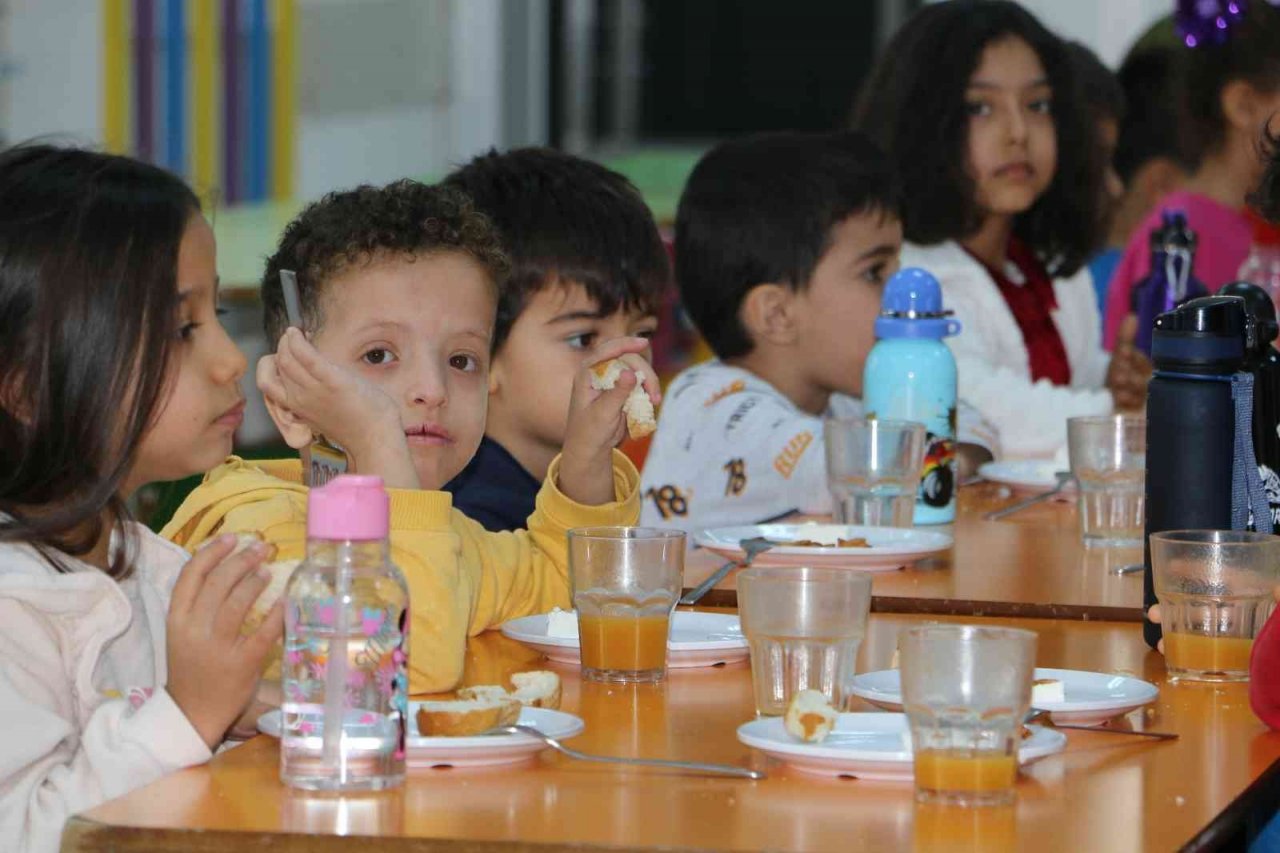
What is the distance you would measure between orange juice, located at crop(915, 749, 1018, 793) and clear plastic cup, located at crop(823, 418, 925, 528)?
112 centimetres

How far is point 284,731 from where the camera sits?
1163 mm

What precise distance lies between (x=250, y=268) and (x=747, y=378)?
233 cm

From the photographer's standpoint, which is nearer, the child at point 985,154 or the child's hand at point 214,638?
the child's hand at point 214,638

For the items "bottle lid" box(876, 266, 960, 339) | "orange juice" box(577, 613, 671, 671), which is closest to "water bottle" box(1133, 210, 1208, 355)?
"bottle lid" box(876, 266, 960, 339)

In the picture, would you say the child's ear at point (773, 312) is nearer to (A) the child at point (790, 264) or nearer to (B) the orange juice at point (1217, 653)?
(A) the child at point (790, 264)

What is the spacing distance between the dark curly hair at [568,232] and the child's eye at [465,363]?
1.43 ft

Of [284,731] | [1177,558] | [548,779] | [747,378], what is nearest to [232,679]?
[284,731]

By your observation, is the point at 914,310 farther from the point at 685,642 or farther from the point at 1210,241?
the point at 1210,241

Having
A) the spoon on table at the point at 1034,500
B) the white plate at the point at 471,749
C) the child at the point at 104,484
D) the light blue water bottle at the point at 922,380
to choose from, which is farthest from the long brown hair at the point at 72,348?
the spoon on table at the point at 1034,500

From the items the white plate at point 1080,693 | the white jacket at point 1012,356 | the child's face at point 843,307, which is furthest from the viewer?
the white jacket at point 1012,356

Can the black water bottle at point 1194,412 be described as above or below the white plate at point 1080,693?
above

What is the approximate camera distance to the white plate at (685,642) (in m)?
1.55

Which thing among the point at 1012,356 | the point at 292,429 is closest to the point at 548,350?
the point at 292,429

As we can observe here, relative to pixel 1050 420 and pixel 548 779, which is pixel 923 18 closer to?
pixel 1050 420
